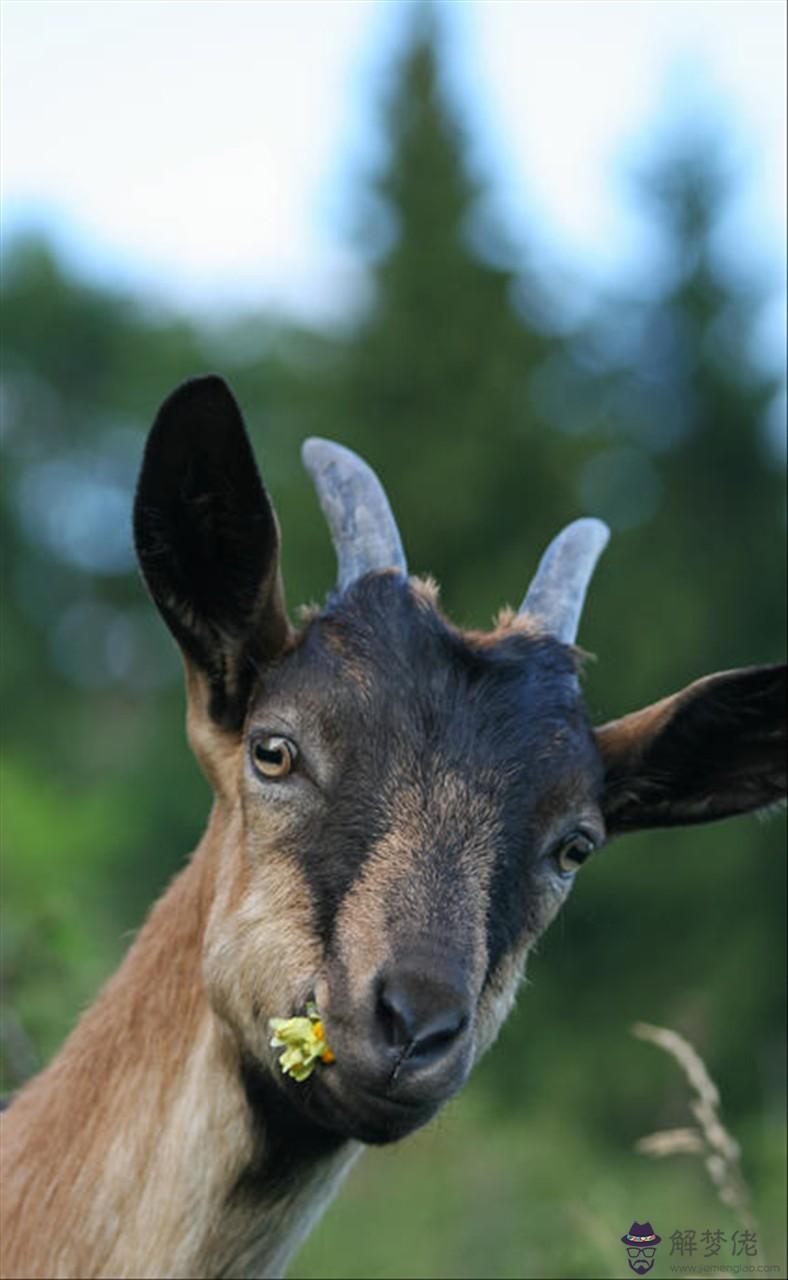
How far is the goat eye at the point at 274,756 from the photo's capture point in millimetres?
5102

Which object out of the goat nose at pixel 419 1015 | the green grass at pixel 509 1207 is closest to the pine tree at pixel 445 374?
the green grass at pixel 509 1207

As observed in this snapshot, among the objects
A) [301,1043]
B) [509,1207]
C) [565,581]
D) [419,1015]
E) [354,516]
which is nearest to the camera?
[419,1015]

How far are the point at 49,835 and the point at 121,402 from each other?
170 feet

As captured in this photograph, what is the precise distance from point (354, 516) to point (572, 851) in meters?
1.05

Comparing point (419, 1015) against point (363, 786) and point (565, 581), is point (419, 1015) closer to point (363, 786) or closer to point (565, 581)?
point (363, 786)

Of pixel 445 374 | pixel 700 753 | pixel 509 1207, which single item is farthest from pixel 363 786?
pixel 445 374

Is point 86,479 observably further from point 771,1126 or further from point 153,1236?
point 153,1236

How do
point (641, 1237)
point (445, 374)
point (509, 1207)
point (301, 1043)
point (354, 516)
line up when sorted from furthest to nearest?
point (445, 374), point (509, 1207), point (641, 1237), point (354, 516), point (301, 1043)

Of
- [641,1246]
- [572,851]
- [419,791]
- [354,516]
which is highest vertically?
[354,516]

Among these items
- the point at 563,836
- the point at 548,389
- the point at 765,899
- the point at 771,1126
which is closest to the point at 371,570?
the point at 563,836

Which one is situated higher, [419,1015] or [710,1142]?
[419,1015]

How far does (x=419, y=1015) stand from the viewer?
449cm

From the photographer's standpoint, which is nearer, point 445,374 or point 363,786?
point 363,786

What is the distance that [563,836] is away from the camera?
5297mm
